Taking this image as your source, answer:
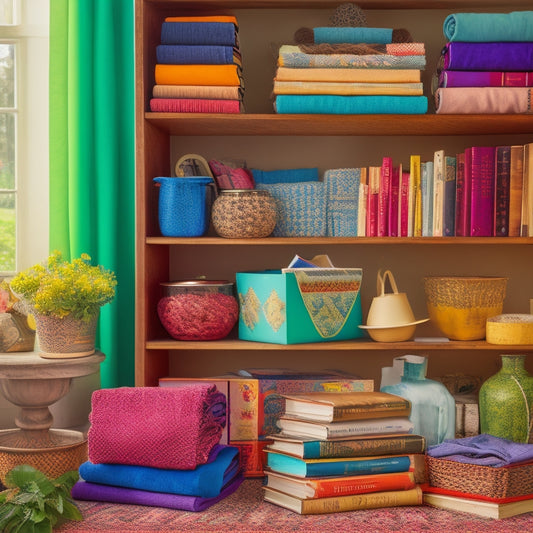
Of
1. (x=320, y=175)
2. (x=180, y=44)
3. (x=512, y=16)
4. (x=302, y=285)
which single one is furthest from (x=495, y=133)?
(x=180, y=44)

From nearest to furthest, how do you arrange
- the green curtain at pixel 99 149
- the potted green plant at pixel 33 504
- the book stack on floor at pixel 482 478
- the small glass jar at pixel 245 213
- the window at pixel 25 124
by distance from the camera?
the potted green plant at pixel 33 504 → the book stack on floor at pixel 482 478 → the small glass jar at pixel 245 213 → the green curtain at pixel 99 149 → the window at pixel 25 124

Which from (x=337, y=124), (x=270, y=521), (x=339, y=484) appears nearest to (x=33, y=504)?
(x=270, y=521)

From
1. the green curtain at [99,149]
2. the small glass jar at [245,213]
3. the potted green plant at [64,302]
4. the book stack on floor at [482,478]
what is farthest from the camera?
the green curtain at [99,149]

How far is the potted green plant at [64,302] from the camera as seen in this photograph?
2.00m

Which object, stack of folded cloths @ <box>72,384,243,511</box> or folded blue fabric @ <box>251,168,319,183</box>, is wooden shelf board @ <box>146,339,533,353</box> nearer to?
stack of folded cloths @ <box>72,384,243,511</box>

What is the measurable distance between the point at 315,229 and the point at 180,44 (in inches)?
26.2

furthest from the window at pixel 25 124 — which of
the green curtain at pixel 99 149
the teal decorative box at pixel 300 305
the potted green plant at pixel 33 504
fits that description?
the potted green plant at pixel 33 504

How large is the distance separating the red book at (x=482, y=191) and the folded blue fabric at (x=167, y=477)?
975mm

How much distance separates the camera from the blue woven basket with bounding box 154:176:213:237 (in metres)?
2.12

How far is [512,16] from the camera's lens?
2.08 metres

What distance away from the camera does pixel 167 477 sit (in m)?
1.73

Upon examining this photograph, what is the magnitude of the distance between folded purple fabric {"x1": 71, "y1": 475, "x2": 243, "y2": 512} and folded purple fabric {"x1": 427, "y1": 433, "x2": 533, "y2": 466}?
1.81ft

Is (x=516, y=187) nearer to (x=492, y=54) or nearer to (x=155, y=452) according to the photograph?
(x=492, y=54)

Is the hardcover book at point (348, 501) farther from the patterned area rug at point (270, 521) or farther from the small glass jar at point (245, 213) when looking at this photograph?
the small glass jar at point (245, 213)
